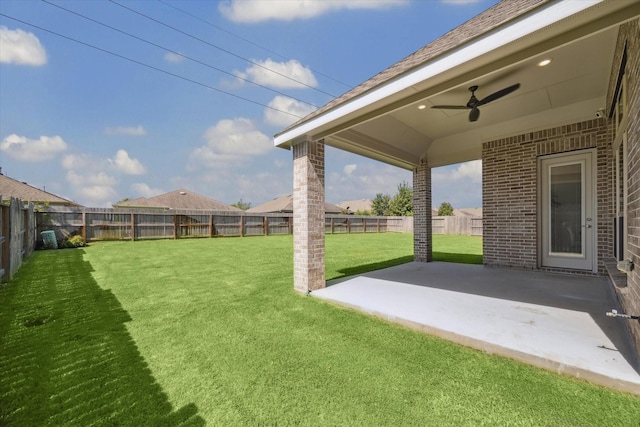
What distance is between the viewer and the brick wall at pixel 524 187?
197 inches

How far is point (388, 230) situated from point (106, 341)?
→ 22942 millimetres

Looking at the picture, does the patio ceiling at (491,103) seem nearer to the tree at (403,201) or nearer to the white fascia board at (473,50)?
the white fascia board at (473,50)

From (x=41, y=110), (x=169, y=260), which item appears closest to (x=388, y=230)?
(x=169, y=260)

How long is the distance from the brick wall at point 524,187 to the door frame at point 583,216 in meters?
0.08

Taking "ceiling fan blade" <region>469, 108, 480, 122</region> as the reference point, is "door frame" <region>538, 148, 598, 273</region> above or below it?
below

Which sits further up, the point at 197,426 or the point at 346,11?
the point at 346,11

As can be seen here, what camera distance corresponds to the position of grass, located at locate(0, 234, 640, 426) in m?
1.74

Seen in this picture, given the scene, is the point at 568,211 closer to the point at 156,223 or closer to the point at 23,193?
the point at 156,223

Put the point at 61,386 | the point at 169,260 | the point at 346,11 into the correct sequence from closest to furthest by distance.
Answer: the point at 61,386
the point at 169,260
the point at 346,11

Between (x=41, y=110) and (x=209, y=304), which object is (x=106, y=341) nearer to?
(x=209, y=304)

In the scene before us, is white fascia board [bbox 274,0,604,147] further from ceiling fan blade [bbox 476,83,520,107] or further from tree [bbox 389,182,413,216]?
tree [bbox 389,182,413,216]

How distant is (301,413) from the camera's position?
5.79ft

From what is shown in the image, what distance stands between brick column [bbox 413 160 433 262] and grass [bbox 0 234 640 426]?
14.8 ft

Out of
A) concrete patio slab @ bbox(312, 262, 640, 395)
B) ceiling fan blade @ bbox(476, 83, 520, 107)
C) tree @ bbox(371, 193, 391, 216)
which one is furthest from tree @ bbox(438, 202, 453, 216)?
ceiling fan blade @ bbox(476, 83, 520, 107)
